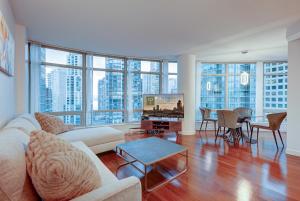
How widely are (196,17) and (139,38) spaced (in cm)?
140

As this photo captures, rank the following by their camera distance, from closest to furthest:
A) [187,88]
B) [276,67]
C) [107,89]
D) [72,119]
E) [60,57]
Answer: [60,57]
[72,119]
[187,88]
[107,89]
[276,67]

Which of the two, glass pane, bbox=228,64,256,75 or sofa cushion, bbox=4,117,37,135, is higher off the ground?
glass pane, bbox=228,64,256,75

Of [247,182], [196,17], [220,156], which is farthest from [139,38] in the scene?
[247,182]

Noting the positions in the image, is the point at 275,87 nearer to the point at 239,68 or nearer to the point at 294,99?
the point at 239,68

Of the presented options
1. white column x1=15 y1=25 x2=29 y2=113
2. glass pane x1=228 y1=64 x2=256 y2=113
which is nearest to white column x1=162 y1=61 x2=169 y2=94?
glass pane x1=228 y1=64 x2=256 y2=113

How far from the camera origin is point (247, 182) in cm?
227

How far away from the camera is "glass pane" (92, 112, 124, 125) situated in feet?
16.9

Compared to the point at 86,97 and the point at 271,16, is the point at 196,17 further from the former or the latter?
the point at 86,97

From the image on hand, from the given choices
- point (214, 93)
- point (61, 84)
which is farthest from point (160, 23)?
point (214, 93)

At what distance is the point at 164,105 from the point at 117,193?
13.1ft

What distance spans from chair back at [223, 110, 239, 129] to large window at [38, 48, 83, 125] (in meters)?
3.96

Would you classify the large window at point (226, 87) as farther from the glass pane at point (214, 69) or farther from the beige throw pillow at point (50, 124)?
the beige throw pillow at point (50, 124)

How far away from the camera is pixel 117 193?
109 centimetres

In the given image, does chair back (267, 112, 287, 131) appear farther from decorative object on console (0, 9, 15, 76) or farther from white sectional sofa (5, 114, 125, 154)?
decorative object on console (0, 9, 15, 76)
